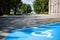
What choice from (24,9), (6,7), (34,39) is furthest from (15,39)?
(24,9)

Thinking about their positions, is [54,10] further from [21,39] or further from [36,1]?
[36,1]

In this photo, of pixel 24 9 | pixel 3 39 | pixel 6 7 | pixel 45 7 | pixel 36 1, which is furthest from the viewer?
pixel 24 9

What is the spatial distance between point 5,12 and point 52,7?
9.68m

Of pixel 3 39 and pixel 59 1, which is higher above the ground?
pixel 59 1

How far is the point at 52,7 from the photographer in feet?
63.8

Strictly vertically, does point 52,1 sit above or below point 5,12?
above

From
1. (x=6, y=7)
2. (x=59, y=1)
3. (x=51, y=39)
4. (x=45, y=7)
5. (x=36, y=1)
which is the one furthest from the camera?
(x=36, y=1)

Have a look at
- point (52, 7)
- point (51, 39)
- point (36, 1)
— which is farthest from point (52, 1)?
point (36, 1)

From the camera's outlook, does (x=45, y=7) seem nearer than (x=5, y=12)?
No

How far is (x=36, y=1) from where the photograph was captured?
35688mm

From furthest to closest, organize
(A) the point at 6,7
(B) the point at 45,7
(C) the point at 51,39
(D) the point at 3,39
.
→ (B) the point at 45,7 → (A) the point at 6,7 → (C) the point at 51,39 → (D) the point at 3,39

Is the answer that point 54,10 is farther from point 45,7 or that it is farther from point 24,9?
point 24,9

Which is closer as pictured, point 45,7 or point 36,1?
point 45,7

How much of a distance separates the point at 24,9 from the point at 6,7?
67.4 feet
